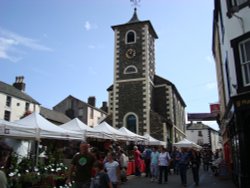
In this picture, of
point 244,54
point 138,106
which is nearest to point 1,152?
point 244,54

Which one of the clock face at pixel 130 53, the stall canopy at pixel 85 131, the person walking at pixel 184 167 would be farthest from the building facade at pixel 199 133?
the person walking at pixel 184 167

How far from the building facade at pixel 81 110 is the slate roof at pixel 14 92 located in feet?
25.6

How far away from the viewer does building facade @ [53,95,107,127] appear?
47.2 meters

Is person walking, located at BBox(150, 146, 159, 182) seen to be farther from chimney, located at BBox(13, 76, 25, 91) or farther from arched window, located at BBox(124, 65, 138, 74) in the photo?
chimney, located at BBox(13, 76, 25, 91)

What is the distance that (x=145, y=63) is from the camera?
29484 millimetres

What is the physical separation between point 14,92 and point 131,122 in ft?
63.3

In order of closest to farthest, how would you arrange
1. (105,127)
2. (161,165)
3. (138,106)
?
(161,165)
(105,127)
(138,106)

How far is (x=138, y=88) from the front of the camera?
1145 inches

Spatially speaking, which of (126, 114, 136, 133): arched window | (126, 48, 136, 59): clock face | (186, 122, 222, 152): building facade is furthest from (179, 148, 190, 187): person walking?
(186, 122, 222, 152): building facade

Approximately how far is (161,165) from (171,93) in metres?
19.1

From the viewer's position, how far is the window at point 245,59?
9.75 m

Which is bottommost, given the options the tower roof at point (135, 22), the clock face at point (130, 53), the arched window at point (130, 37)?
the clock face at point (130, 53)

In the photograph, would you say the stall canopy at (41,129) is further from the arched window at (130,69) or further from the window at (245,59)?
the arched window at (130,69)

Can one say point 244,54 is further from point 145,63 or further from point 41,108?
point 41,108
